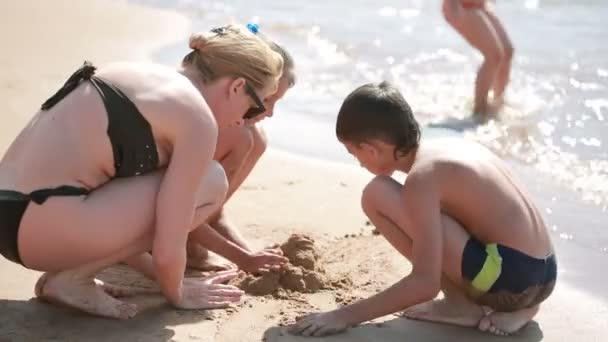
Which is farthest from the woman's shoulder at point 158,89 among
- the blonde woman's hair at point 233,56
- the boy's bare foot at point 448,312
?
the boy's bare foot at point 448,312

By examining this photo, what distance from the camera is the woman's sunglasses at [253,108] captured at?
2.96 m

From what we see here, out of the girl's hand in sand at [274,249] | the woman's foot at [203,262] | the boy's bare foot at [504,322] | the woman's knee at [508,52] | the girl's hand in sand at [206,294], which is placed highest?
the girl's hand in sand at [206,294]

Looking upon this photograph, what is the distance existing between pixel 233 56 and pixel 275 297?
826mm

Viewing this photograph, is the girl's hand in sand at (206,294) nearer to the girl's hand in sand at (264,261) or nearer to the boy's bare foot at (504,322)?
the girl's hand in sand at (264,261)

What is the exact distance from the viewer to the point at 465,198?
2955mm

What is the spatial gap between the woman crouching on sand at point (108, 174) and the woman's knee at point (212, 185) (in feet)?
0.16

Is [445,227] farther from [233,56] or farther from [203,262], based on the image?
[203,262]

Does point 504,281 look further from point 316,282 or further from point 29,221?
point 29,221

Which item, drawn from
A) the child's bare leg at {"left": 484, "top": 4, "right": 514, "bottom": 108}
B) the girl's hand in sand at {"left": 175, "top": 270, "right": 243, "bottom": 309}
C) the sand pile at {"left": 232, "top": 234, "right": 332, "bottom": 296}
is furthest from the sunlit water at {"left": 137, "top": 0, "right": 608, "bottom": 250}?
the girl's hand in sand at {"left": 175, "top": 270, "right": 243, "bottom": 309}

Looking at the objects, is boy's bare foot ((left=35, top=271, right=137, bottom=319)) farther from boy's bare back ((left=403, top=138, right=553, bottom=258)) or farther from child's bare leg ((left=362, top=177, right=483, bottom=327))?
boy's bare back ((left=403, top=138, right=553, bottom=258))

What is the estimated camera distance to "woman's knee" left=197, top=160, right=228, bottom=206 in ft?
9.66

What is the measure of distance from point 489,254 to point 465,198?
183mm

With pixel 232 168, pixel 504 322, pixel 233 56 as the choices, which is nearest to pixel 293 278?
pixel 232 168

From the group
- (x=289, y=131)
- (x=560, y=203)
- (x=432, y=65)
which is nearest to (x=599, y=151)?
(x=560, y=203)
